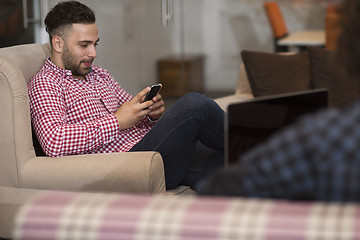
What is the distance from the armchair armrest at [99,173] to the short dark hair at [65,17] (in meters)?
0.63

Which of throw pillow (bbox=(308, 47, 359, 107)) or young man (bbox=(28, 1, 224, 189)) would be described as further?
throw pillow (bbox=(308, 47, 359, 107))

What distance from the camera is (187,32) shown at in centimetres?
600

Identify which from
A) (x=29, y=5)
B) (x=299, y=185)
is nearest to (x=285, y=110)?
(x=299, y=185)

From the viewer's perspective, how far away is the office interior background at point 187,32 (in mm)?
5195

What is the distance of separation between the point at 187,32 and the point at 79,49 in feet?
11.9

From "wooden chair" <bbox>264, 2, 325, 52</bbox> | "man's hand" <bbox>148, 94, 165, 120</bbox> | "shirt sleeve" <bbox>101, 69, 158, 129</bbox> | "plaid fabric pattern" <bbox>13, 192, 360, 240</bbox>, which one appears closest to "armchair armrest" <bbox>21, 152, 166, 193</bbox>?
"man's hand" <bbox>148, 94, 165, 120</bbox>

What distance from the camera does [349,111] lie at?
1007mm

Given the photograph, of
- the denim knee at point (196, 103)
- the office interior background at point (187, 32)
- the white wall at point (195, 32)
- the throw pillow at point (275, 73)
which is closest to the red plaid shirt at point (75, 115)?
the denim knee at point (196, 103)

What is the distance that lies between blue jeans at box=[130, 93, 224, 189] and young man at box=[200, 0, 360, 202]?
3.69 ft

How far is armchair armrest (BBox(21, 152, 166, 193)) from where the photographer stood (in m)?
1.92

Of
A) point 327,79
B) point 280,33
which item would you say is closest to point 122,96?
point 327,79

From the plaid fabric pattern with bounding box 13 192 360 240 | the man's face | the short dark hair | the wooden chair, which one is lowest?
the wooden chair

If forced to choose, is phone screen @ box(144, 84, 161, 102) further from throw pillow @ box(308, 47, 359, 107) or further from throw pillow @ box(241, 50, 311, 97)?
throw pillow @ box(308, 47, 359, 107)

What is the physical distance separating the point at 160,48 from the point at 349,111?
489 centimetres
